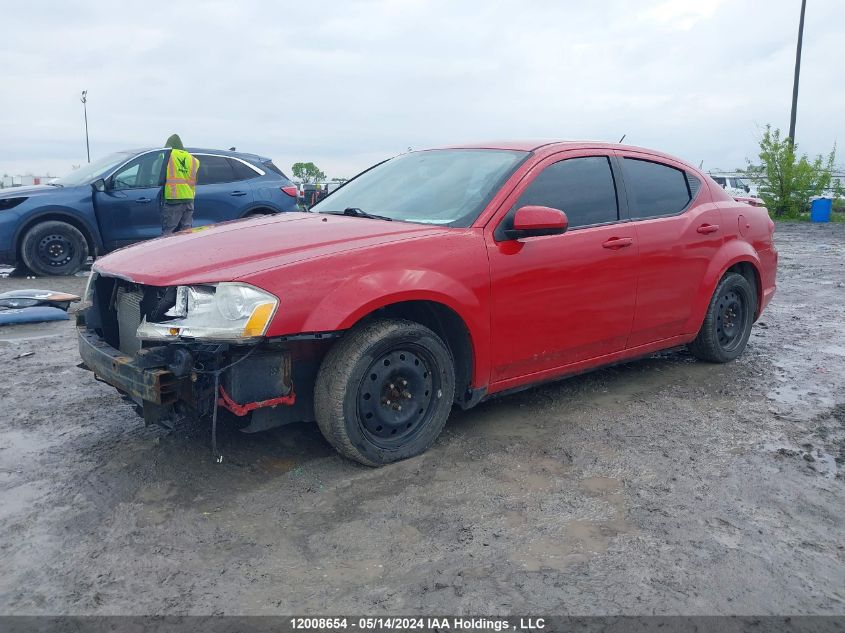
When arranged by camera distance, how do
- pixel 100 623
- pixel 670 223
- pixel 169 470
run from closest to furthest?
1. pixel 100 623
2. pixel 169 470
3. pixel 670 223

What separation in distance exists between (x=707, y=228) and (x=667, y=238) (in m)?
0.52

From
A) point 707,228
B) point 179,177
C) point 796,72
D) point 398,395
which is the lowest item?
point 398,395

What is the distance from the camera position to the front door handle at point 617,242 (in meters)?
4.62

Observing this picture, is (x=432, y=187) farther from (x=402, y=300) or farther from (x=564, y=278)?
(x=402, y=300)

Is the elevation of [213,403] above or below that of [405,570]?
above

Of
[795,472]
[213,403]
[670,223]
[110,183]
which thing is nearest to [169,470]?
[213,403]

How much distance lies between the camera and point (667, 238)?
502 centimetres

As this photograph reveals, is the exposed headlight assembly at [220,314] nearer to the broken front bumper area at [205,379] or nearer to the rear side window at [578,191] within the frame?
the broken front bumper area at [205,379]

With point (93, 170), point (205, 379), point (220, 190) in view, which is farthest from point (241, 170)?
point (205, 379)

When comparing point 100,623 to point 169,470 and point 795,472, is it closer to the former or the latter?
point 169,470

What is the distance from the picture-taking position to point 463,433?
4324mm

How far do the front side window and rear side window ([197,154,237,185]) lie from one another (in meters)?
0.58

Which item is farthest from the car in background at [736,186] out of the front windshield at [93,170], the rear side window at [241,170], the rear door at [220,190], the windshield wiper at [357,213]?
the windshield wiper at [357,213]

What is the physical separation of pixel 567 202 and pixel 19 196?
8.14 metres
